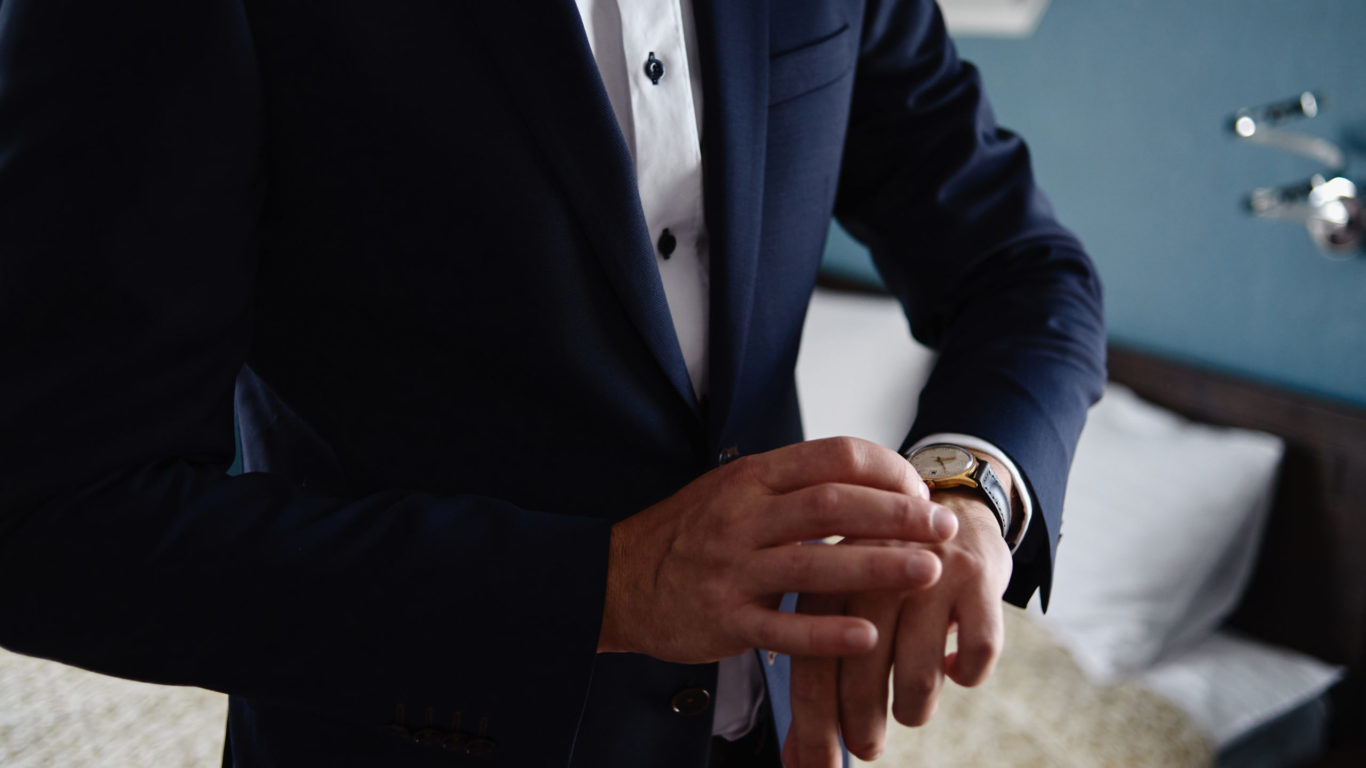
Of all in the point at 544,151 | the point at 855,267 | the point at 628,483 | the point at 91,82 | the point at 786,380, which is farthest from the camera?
the point at 855,267

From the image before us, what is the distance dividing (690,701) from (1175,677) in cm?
138

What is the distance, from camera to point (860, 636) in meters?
0.51

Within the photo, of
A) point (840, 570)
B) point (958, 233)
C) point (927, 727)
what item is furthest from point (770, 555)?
point (927, 727)

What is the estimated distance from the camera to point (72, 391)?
0.51 meters

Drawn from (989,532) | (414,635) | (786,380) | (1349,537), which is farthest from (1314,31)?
(414,635)

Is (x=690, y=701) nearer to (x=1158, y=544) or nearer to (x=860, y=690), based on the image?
(x=860, y=690)

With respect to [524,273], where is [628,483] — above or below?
below

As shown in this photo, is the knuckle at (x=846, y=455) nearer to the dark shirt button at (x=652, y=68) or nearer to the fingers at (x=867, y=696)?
the fingers at (x=867, y=696)

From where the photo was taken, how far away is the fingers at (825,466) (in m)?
0.56

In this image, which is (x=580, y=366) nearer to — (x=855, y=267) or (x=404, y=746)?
(x=404, y=746)

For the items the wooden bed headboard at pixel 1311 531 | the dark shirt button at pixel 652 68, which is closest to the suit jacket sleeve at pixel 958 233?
the dark shirt button at pixel 652 68

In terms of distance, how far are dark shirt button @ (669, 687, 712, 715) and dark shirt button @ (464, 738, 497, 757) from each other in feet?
0.66

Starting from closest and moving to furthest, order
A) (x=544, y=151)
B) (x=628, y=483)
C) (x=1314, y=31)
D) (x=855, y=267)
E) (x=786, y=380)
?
1. (x=544, y=151)
2. (x=628, y=483)
3. (x=786, y=380)
4. (x=1314, y=31)
5. (x=855, y=267)

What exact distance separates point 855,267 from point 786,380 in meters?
2.36
